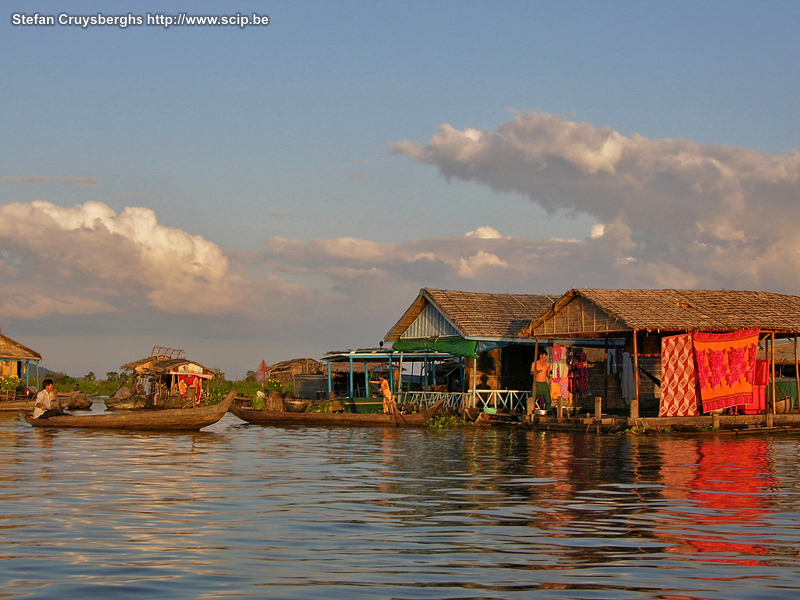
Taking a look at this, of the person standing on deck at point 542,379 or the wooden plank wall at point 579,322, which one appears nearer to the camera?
the wooden plank wall at point 579,322

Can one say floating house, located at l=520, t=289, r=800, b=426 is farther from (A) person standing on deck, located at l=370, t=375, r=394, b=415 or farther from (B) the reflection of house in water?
(A) person standing on deck, located at l=370, t=375, r=394, b=415

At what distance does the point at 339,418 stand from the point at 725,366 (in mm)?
10556

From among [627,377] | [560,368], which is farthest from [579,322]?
[627,377]

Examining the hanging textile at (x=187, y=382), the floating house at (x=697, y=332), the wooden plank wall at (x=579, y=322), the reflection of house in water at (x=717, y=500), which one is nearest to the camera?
the reflection of house in water at (x=717, y=500)

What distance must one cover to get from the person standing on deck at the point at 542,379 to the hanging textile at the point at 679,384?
3.38 metres

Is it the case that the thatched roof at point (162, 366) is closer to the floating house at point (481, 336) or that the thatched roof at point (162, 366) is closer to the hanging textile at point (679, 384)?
the floating house at point (481, 336)

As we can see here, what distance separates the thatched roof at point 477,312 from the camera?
2595 cm

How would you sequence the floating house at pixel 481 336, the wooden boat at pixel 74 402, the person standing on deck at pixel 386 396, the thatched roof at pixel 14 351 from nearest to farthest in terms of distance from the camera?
1. the person standing on deck at pixel 386 396
2. the floating house at pixel 481 336
3. the wooden boat at pixel 74 402
4. the thatched roof at pixel 14 351

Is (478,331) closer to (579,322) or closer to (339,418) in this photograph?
(579,322)

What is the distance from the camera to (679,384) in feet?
72.1

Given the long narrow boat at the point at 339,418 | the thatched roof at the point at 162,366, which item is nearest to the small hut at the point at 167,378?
the thatched roof at the point at 162,366

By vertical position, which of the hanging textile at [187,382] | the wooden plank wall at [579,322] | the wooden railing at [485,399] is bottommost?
the wooden railing at [485,399]

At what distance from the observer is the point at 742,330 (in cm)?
2234

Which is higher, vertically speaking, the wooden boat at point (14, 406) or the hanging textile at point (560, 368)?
the hanging textile at point (560, 368)
